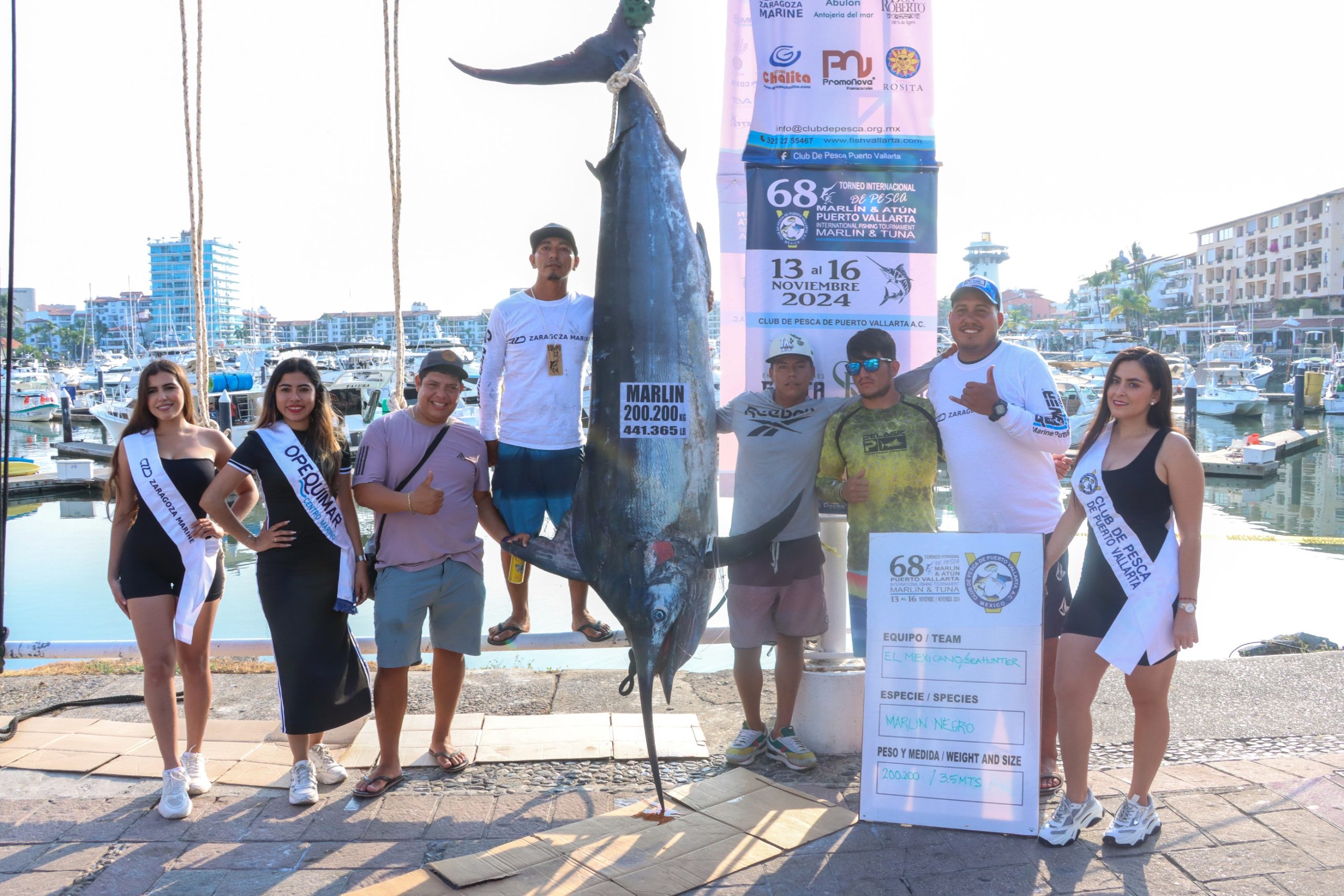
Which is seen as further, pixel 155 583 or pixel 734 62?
pixel 734 62

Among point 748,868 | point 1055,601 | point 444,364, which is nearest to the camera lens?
point 748,868

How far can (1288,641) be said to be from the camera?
4695 millimetres

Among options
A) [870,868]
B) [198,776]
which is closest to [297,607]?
[198,776]

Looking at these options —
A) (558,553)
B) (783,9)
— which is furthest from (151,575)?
(783,9)

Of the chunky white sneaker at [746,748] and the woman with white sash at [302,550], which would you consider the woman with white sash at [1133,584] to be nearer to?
the chunky white sneaker at [746,748]

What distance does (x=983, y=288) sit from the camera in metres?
2.86

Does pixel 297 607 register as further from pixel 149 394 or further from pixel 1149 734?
pixel 1149 734

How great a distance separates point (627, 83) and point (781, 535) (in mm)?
1520

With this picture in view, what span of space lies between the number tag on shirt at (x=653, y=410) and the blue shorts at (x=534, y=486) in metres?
0.49

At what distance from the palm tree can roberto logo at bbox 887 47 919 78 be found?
71375 mm

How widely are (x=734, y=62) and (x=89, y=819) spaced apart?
332 cm

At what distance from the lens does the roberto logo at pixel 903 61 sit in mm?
3352

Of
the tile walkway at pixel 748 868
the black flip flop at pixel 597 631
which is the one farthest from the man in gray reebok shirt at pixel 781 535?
the black flip flop at pixel 597 631

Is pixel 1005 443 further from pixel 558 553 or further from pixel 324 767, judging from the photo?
pixel 324 767
